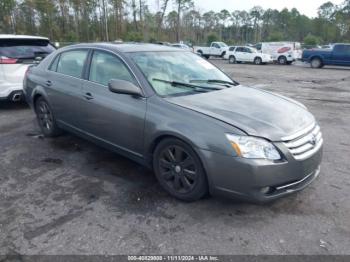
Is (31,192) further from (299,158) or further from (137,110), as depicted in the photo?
(299,158)

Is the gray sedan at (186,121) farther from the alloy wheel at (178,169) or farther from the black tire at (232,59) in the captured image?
the black tire at (232,59)

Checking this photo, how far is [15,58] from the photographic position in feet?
22.1

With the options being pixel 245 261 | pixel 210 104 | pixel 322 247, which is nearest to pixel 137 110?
pixel 210 104

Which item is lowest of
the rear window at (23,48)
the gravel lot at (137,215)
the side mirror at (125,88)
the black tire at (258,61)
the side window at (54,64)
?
the gravel lot at (137,215)

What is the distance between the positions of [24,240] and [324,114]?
6.76 meters

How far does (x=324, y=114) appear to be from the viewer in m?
7.29

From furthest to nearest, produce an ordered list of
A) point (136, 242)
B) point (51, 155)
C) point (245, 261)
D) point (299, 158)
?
point (51, 155)
point (299, 158)
point (136, 242)
point (245, 261)

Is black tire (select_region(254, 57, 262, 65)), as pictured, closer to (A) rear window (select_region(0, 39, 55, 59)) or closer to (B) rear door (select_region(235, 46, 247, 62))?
(B) rear door (select_region(235, 46, 247, 62))

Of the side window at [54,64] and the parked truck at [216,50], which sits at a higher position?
the side window at [54,64]

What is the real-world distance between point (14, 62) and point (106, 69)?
3840mm

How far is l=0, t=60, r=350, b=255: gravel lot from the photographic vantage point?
8.60 ft

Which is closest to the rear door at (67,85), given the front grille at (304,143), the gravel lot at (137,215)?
the gravel lot at (137,215)

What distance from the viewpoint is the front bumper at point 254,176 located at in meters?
2.73

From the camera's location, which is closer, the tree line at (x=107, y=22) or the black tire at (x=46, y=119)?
the black tire at (x=46, y=119)
